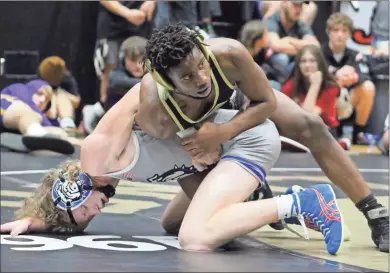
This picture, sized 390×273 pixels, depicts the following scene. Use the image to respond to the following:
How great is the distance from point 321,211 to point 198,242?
47 cm

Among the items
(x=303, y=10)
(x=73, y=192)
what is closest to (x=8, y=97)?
(x=303, y=10)

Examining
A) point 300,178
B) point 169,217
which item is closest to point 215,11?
point 300,178

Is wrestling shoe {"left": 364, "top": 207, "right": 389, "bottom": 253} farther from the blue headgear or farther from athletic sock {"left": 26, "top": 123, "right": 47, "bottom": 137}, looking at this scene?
athletic sock {"left": 26, "top": 123, "right": 47, "bottom": 137}

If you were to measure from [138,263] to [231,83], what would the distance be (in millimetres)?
767

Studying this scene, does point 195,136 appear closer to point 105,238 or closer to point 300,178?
point 105,238

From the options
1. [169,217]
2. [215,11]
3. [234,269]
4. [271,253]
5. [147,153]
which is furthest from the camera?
[215,11]

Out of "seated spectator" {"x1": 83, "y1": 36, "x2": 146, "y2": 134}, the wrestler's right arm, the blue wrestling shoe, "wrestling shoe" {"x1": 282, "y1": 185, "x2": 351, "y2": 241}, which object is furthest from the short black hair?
"seated spectator" {"x1": 83, "y1": 36, "x2": 146, "y2": 134}

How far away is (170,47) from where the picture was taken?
10.2 ft

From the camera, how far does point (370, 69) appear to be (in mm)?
8531

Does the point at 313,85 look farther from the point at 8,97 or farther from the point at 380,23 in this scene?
the point at 8,97

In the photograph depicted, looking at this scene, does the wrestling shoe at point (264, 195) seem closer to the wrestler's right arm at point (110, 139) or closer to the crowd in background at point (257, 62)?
the wrestler's right arm at point (110, 139)

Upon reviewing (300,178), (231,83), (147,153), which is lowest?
(300,178)

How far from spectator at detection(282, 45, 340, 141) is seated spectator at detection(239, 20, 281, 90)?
235mm

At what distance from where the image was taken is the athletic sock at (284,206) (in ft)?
10.8
